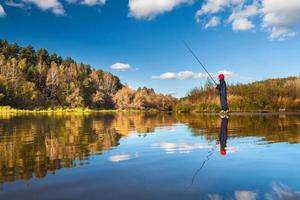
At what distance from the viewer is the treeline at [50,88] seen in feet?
272

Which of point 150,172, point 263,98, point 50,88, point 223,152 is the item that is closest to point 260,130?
point 223,152

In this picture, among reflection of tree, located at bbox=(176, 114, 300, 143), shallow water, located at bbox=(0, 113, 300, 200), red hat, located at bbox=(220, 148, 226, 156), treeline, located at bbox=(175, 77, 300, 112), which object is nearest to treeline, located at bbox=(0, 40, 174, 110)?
treeline, located at bbox=(175, 77, 300, 112)

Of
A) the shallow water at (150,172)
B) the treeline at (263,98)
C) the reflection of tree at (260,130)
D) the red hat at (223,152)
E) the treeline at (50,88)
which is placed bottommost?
the shallow water at (150,172)

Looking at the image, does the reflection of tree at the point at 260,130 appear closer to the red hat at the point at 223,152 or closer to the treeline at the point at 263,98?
the red hat at the point at 223,152

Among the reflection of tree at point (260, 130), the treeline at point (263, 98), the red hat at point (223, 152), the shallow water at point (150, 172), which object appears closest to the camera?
the shallow water at point (150, 172)

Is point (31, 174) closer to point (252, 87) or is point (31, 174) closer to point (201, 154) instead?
point (201, 154)

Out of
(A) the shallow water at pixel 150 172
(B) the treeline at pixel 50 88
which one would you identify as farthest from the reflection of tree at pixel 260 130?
(B) the treeline at pixel 50 88

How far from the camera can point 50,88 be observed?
103 metres

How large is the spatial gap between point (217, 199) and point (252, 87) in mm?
57861

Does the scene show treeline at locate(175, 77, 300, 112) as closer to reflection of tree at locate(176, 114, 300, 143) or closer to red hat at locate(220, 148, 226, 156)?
reflection of tree at locate(176, 114, 300, 143)

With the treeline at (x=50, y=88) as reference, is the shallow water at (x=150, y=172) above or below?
below

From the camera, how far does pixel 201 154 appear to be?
10289mm

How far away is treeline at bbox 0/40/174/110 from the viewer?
82.9 metres

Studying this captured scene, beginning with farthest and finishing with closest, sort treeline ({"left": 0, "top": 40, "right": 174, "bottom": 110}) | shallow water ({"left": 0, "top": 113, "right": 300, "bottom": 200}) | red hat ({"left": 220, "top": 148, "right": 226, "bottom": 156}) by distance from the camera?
treeline ({"left": 0, "top": 40, "right": 174, "bottom": 110}) → red hat ({"left": 220, "top": 148, "right": 226, "bottom": 156}) → shallow water ({"left": 0, "top": 113, "right": 300, "bottom": 200})
